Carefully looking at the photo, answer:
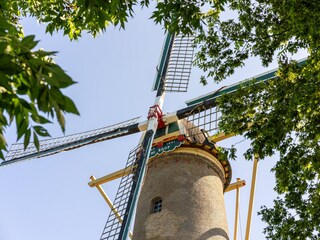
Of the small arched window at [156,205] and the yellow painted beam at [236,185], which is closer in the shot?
the small arched window at [156,205]

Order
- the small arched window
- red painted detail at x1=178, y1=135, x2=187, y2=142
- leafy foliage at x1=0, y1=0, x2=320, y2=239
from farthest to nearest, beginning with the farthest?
red painted detail at x1=178, y1=135, x2=187, y2=142
the small arched window
leafy foliage at x1=0, y1=0, x2=320, y2=239

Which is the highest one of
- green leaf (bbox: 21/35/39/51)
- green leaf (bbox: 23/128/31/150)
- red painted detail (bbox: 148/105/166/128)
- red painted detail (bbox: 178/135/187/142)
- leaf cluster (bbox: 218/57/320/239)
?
red painted detail (bbox: 148/105/166/128)

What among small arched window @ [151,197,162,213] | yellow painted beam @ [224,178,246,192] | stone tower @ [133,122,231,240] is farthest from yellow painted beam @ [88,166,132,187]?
yellow painted beam @ [224,178,246,192]

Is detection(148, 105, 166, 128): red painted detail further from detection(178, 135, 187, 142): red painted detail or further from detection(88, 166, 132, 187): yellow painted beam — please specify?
detection(88, 166, 132, 187): yellow painted beam

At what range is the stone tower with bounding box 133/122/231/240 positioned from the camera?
11.7 m

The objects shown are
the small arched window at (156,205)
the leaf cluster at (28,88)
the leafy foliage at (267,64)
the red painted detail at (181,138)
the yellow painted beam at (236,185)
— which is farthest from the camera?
the yellow painted beam at (236,185)

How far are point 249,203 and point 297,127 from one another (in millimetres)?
7092

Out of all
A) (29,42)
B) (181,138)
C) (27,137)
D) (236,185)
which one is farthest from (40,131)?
(236,185)

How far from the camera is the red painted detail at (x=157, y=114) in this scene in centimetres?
1569

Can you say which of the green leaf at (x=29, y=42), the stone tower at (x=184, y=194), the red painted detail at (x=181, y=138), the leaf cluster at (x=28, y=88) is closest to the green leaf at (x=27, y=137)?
the leaf cluster at (x=28, y=88)

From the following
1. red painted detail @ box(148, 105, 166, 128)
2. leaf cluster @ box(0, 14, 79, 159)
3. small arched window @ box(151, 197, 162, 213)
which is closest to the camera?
leaf cluster @ box(0, 14, 79, 159)

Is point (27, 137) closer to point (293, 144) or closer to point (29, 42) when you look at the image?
point (29, 42)

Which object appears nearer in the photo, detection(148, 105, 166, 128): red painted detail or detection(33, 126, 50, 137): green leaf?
detection(33, 126, 50, 137): green leaf

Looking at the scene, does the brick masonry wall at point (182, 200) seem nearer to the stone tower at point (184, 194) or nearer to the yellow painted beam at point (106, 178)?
the stone tower at point (184, 194)
